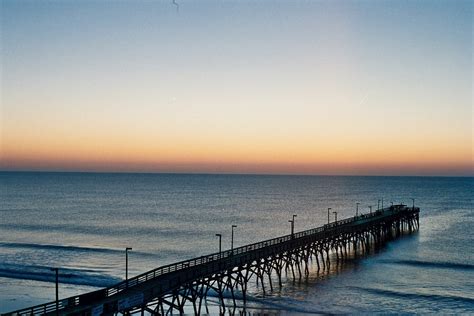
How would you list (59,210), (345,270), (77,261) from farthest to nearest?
(59,210) < (77,261) < (345,270)

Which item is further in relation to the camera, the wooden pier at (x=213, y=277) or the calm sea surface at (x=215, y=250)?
the calm sea surface at (x=215, y=250)

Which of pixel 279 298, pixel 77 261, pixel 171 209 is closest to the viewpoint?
pixel 279 298

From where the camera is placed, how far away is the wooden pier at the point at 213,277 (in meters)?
26.8

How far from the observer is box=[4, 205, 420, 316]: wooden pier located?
26781 millimetres

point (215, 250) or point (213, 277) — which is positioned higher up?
point (213, 277)

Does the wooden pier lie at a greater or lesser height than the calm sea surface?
greater

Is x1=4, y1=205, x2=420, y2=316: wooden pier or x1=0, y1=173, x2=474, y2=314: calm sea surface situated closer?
x1=4, y1=205, x2=420, y2=316: wooden pier

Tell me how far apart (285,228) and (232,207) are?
158 feet

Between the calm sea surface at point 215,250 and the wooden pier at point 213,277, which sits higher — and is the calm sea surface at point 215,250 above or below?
below

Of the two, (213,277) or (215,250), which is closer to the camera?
(213,277)

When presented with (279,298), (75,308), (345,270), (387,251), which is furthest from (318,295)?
(387,251)

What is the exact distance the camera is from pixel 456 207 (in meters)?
148

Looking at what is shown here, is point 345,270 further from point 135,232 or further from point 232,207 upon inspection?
point 232,207

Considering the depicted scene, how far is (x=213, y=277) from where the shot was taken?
3747 cm
